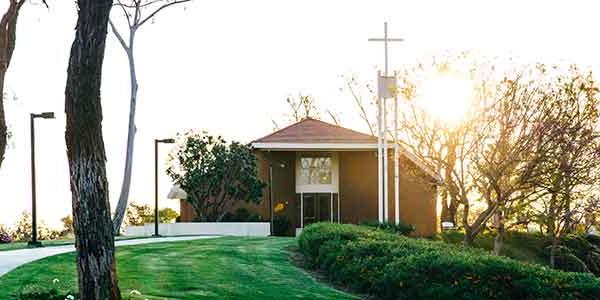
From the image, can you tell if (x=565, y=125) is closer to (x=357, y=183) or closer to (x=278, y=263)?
(x=278, y=263)

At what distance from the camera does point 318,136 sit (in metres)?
43.9

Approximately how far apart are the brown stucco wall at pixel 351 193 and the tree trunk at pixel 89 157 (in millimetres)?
32485

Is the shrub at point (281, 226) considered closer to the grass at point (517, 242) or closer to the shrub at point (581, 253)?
the grass at point (517, 242)

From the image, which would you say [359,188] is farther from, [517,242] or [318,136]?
[517,242]

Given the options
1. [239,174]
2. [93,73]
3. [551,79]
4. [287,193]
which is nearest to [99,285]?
[93,73]

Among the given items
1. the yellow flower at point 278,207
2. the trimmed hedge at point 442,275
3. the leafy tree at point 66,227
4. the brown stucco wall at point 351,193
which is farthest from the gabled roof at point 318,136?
the trimmed hedge at point 442,275

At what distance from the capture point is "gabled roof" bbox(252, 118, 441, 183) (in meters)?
43.0

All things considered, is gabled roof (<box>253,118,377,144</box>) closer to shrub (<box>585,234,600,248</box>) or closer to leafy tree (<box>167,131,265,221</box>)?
leafy tree (<box>167,131,265,221</box>)

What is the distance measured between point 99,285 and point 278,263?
8.55 m

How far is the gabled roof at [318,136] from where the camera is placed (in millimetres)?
43188

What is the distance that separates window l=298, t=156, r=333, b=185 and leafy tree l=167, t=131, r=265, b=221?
3441 millimetres

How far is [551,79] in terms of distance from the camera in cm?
2838

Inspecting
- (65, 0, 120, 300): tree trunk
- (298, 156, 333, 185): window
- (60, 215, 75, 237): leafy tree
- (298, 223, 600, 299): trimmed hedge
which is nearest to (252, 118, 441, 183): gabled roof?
(298, 156, 333, 185): window

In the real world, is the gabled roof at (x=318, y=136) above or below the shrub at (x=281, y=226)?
above
